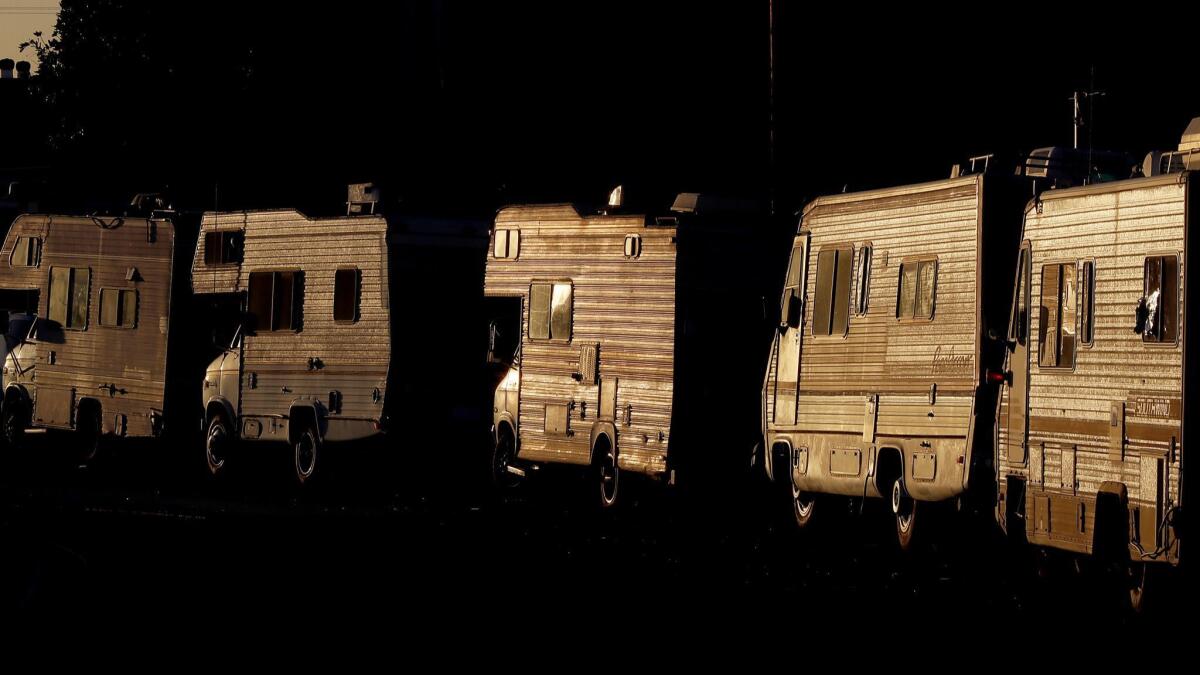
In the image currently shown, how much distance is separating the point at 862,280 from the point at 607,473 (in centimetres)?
523

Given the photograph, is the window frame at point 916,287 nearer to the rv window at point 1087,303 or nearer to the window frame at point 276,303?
the rv window at point 1087,303

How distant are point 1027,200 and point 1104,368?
8.94 feet

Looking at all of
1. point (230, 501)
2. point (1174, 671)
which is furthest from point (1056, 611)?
point (230, 501)

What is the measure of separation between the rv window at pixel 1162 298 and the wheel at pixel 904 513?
4.64 metres

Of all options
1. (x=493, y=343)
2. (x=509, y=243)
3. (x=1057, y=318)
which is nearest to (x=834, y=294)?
(x=1057, y=318)

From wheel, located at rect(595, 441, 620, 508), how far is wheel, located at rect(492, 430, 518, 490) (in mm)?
2131

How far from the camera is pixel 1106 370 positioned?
18.3m

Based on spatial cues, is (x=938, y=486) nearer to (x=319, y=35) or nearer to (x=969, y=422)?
(x=969, y=422)

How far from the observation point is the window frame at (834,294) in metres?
22.9

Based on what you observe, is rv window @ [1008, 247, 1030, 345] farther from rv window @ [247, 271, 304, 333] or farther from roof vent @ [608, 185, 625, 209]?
rv window @ [247, 271, 304, 333]

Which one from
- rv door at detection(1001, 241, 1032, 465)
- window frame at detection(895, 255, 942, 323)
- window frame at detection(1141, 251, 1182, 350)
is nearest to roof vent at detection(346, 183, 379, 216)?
window frame at detection(895, 255, 942, 323)

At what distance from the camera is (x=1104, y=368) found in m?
18.3

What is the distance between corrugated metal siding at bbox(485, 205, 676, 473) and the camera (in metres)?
25.7

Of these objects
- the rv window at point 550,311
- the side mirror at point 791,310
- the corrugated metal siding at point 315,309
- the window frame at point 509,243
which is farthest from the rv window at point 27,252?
the side mirror at point 791,310
